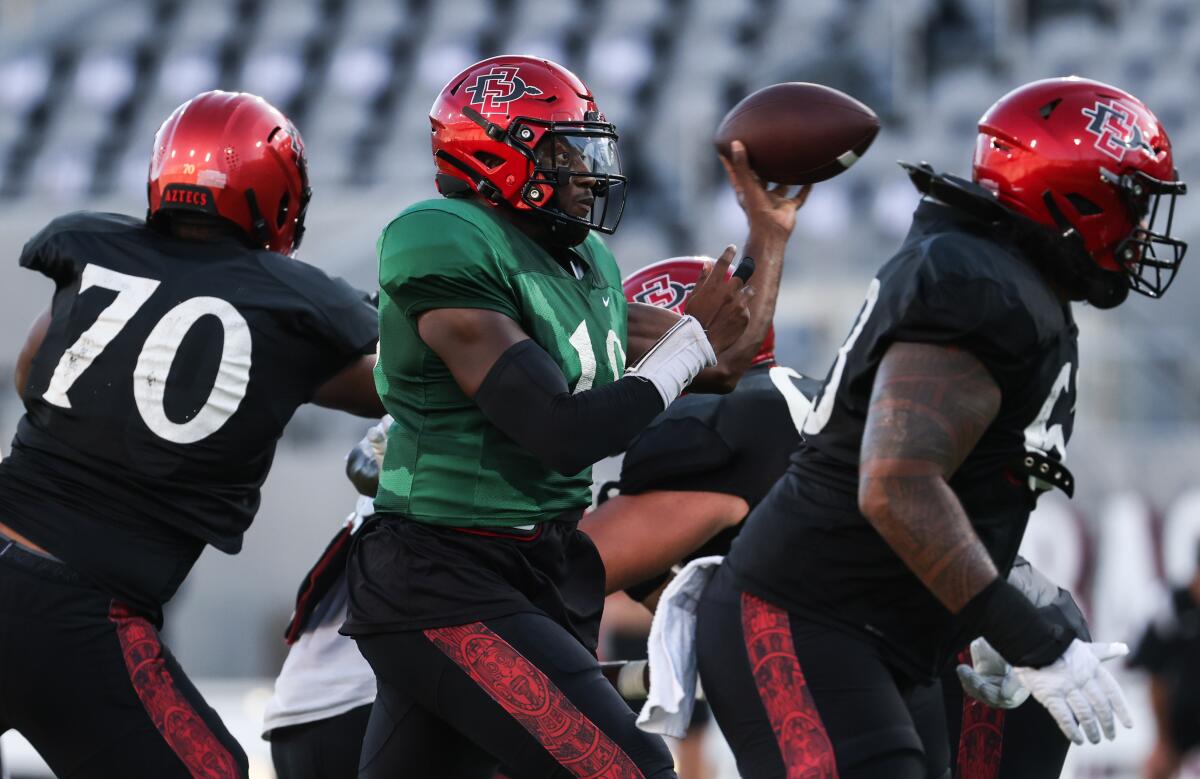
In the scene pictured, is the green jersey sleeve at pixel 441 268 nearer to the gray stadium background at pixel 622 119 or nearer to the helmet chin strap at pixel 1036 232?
the helmet chin strap at pixel 1036 232

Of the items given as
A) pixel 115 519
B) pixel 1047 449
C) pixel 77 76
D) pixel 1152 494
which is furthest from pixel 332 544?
pixel 77 76

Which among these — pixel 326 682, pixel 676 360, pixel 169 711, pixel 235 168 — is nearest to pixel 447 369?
pixel 676 360

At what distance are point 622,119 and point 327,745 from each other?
1019cm

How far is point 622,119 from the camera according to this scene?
13422 mm

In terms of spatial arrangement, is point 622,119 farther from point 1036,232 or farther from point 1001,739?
point 1036,232

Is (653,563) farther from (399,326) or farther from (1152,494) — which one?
(1152,494)

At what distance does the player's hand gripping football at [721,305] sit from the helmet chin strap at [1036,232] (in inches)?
15.5

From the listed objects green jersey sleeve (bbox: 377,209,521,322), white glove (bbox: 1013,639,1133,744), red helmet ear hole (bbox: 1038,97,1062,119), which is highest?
red helmet ear hole (bbox: 1038,97,1062,119)

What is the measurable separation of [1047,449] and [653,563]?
104 cm

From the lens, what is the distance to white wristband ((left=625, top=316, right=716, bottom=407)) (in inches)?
113

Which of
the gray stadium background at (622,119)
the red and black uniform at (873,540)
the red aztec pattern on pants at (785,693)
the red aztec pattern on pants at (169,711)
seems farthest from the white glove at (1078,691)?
the gray stadium background at (622,119)

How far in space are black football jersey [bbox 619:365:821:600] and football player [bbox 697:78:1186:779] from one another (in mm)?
621

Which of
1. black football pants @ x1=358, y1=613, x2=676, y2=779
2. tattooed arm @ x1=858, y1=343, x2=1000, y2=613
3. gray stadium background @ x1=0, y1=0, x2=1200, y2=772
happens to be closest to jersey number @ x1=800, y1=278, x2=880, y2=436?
tattooed arm @ x1=858, y1=343, x2=1000, y2=613

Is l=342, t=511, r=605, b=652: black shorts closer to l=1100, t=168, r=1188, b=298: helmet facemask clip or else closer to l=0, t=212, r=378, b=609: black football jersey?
l=0, t=212, r=378, b=609: black football jersey
